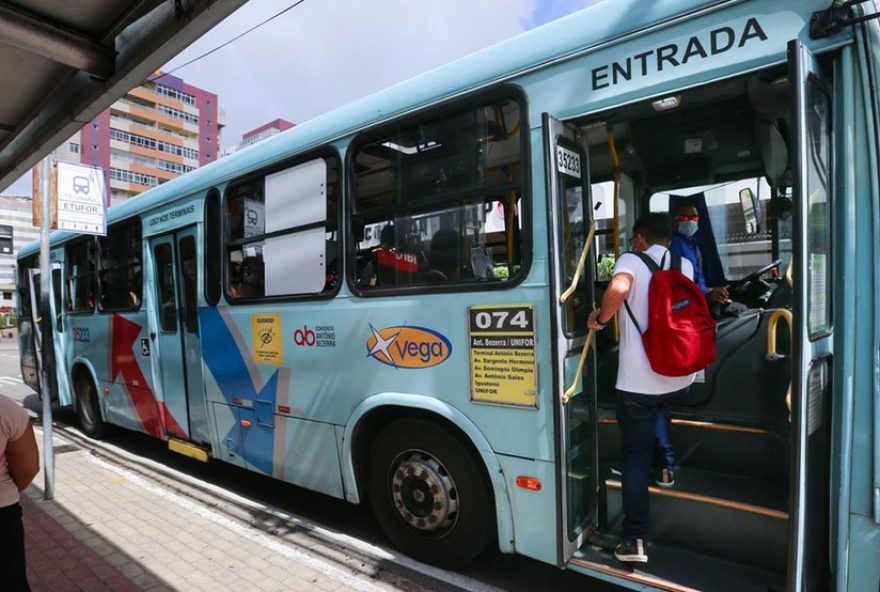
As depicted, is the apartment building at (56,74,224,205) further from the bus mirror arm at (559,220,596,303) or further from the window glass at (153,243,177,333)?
the bus mirror arm at (559,220,596,303)

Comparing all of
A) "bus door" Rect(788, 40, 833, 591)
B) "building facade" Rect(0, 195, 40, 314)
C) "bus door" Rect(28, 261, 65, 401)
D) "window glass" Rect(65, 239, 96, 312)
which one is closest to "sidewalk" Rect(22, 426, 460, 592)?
"bus door" Rect(788, 40, 833, 591)

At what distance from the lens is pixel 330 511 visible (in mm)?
4621

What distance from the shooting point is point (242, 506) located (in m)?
4.70

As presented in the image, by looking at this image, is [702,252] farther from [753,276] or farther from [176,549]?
[176,549]

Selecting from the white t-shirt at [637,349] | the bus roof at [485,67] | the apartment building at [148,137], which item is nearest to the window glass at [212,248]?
the bus roof at [485,67]

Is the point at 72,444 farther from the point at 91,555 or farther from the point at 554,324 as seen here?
the point at 554,324

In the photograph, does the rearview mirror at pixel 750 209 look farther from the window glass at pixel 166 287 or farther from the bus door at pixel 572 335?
the window glass at pixel 166 287

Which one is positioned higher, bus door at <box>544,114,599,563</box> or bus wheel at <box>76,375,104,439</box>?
bus door at <box>544,114,599,563</box>

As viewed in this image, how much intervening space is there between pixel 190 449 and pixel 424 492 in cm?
295

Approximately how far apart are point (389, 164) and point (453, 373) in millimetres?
1391

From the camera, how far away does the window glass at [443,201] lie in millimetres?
3051

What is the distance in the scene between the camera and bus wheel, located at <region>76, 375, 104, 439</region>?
7199 mm

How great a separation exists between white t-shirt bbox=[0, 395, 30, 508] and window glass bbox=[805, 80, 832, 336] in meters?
3.36

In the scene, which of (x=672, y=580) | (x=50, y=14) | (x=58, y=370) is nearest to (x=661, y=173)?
(x=672, y=580)
